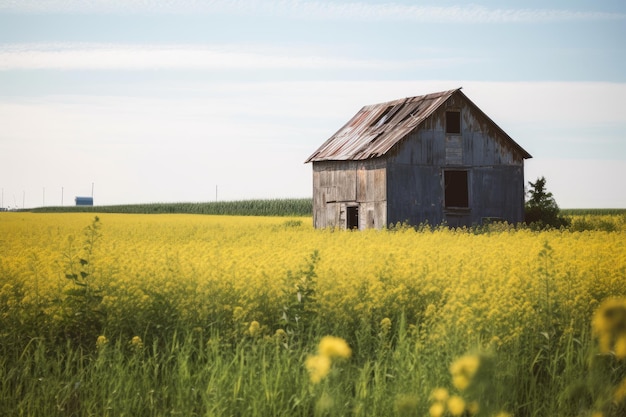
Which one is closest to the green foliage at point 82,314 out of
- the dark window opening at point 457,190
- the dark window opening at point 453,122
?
the dark window opening at point 453,122

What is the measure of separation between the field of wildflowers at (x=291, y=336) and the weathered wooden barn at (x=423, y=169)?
14.8 metres

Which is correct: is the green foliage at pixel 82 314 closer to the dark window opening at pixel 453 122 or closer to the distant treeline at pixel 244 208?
the dark window opening at pixel 453 122

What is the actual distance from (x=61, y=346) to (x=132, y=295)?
116cm

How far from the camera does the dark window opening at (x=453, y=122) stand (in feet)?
95.6

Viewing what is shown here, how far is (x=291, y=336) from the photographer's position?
793cm

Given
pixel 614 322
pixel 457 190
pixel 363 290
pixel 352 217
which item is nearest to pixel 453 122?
pixel 457 190

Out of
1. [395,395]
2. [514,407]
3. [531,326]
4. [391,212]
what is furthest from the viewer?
[391,212]

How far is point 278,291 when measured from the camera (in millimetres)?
9852

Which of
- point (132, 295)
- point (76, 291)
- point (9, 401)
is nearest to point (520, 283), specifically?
point (132, 295)

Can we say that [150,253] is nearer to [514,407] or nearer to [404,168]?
[514,407]

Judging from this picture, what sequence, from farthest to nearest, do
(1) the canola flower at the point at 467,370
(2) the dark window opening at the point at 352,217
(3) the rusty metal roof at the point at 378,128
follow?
(2) the dark window opening at the point at 352,217 < (3) the rusty metal roof at the point at 378,128 < (1) the canola flower at the point at 467,370

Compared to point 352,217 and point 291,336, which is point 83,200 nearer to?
point 352,217

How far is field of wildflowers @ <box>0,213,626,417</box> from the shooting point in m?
6.57

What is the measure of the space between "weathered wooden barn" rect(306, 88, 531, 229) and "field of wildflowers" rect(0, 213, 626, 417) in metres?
14.8
